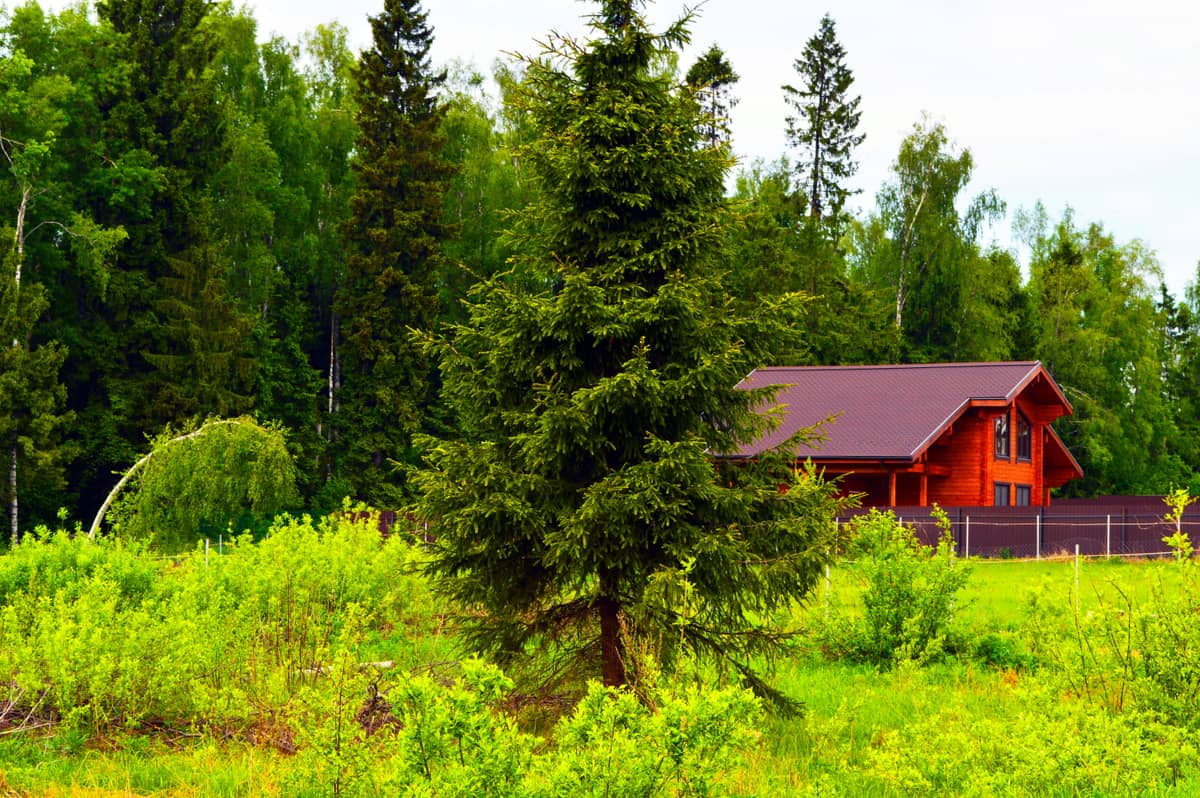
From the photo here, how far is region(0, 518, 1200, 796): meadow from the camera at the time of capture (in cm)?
497

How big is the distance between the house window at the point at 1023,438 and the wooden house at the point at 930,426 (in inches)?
1.2

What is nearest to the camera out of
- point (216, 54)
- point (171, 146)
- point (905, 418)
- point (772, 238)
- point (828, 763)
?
point (828, 763)

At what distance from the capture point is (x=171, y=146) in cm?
3794

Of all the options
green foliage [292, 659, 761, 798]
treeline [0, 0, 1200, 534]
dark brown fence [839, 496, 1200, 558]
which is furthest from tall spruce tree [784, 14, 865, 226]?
green foliage [292, 659, 761, 798]

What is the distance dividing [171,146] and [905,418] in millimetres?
25006

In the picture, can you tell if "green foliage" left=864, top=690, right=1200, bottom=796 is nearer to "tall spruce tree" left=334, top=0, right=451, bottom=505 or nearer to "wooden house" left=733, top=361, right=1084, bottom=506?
"wooden house" left=733, top=361, right=1084, bottom=506

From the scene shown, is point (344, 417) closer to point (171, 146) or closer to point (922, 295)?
point (171, 146)

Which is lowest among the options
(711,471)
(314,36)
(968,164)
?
(711,471)

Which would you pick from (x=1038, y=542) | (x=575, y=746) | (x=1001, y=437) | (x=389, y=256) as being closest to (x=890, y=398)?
(x=1001, y=437)

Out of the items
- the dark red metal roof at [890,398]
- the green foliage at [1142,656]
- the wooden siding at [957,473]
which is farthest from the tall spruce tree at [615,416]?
the wooden siding at [957,473]

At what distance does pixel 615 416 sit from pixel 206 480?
17961 mm

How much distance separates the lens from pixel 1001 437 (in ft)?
113

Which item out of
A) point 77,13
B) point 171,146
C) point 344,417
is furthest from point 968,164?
point 77,13

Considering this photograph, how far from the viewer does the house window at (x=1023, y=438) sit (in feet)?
116
